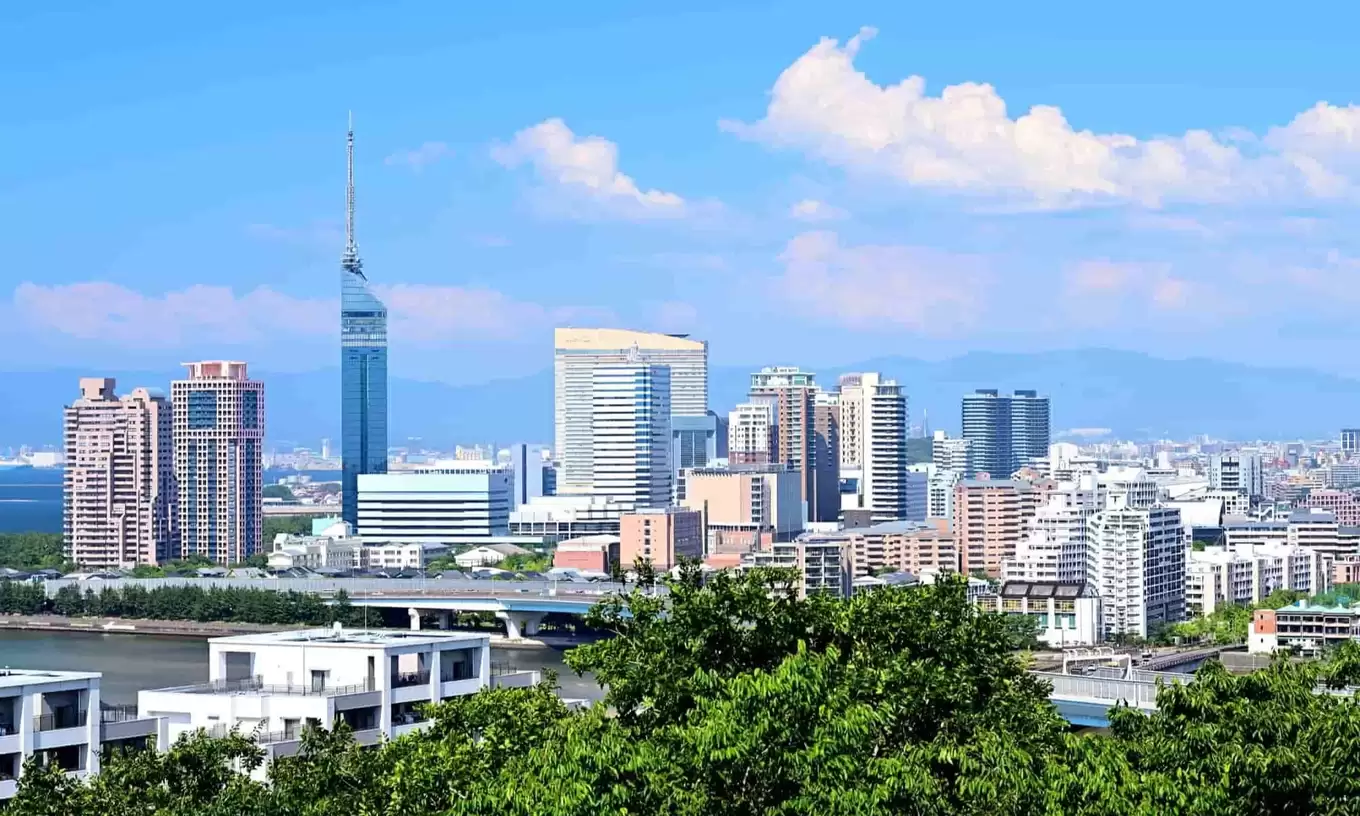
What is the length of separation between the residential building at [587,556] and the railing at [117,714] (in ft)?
81.9

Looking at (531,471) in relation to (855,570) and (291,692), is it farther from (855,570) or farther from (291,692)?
(291,692)

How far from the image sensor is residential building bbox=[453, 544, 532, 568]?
121 feet

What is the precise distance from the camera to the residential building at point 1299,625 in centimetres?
2255

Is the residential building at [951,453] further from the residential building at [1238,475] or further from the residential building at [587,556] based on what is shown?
the residential building at [587,556]

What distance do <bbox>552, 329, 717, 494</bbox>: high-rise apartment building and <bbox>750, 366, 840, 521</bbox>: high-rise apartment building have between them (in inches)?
230

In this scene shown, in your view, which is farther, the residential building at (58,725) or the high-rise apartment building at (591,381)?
the high-rise apartment building at (591,381)

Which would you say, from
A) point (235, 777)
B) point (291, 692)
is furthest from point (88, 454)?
point (235, 777)

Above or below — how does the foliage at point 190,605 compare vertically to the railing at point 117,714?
below

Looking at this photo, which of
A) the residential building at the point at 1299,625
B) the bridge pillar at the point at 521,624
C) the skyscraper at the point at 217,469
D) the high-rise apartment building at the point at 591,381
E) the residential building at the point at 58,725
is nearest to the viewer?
the residential building at the point at 58,725

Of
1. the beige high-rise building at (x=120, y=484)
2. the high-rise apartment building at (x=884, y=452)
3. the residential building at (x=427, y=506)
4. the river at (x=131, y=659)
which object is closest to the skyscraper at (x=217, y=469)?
the beige high-rise building at (x=120, y=484)

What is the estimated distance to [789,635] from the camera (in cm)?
511

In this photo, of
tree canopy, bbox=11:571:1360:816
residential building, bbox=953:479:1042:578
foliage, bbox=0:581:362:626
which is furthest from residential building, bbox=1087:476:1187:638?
tree canopy, bbox=11:571:1360:816

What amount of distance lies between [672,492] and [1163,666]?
27896mm

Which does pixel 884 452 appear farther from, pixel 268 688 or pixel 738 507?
pixel 268 688
